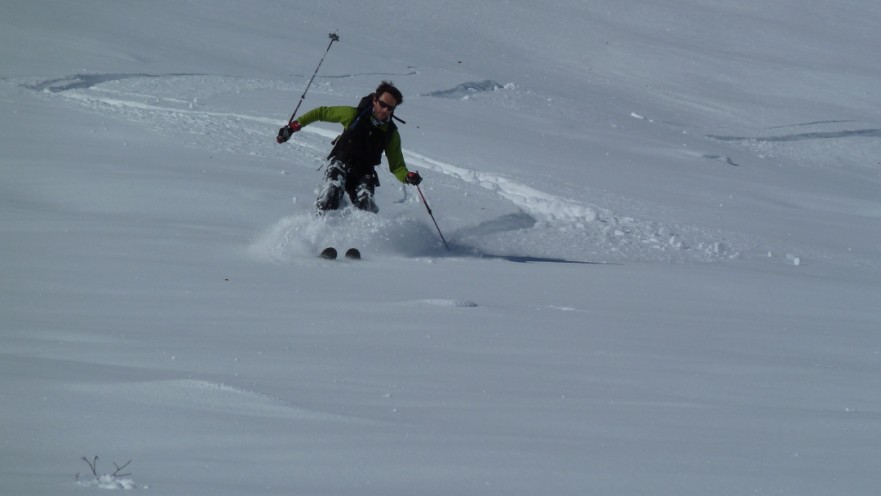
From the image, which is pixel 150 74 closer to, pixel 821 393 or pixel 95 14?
pixel 95 14

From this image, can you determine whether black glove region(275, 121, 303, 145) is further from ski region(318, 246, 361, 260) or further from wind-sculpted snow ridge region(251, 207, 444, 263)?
Result: ski region(318, 246, 361, 260)

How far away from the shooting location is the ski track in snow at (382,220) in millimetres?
8086

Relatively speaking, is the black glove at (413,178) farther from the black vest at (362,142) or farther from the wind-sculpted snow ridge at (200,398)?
the wind-sculpted snow ridge at (200,398)

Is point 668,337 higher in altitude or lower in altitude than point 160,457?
lower

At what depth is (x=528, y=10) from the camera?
1016 inches

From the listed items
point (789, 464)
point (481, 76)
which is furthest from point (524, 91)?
point (789, 464)

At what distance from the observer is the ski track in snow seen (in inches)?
318

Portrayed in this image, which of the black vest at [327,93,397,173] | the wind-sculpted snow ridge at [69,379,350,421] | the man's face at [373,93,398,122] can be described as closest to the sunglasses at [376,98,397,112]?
the man's face at [373,93,398,122]

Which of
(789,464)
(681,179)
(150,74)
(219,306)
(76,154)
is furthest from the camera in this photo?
(150,74)

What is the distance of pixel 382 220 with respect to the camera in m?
8.03

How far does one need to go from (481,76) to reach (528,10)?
7851 mm

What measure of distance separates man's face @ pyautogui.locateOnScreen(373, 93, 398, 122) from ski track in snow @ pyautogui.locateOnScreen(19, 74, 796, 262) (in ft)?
2.54

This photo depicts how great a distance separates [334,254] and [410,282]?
2.86 feet

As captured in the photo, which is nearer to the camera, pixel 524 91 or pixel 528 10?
pixel 524 91
